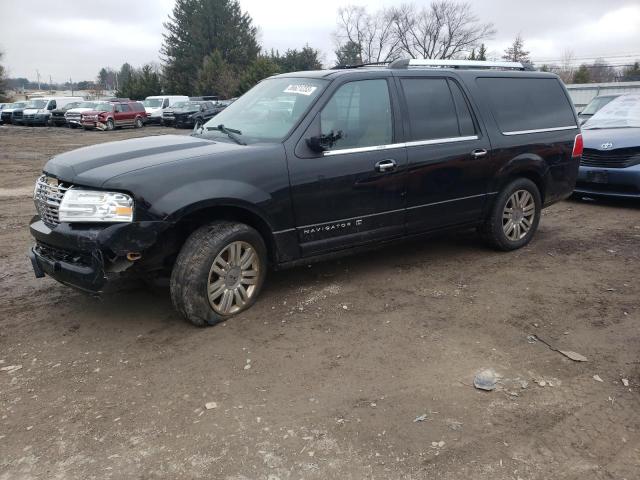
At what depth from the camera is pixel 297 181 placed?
4.18 m

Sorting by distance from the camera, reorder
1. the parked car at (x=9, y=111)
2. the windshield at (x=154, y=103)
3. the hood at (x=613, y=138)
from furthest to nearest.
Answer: the windshield at (x=154, y=103)
the parked car at (x=9, y=111)
the hood at (x=613, y=138)

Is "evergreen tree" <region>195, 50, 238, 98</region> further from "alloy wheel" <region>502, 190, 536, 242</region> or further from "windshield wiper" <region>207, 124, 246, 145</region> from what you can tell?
"windshield wiper" <region>207, 124, 246, 145</region>

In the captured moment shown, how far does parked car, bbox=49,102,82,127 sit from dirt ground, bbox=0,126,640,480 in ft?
103

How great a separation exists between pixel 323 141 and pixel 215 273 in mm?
1334

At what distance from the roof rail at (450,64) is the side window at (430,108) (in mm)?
235

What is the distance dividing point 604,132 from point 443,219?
5.06m

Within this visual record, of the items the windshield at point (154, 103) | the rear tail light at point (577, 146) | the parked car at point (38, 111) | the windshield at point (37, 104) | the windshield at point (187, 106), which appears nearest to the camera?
the rear tail light at point (577, 146)

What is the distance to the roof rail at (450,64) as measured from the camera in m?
5.11

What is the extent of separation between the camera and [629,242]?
6344mm

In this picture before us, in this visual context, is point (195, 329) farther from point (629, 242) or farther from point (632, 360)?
point (629, 242)

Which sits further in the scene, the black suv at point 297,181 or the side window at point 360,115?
the side window at point 360,115

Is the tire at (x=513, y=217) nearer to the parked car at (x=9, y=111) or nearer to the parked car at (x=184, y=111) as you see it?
the parked car at (x=184, y=111)

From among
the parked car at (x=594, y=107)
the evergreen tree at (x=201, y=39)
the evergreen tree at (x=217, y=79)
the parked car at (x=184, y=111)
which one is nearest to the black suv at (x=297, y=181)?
the parked car at (x=594, y=107)

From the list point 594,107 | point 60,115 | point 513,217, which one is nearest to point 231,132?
point 513,217
